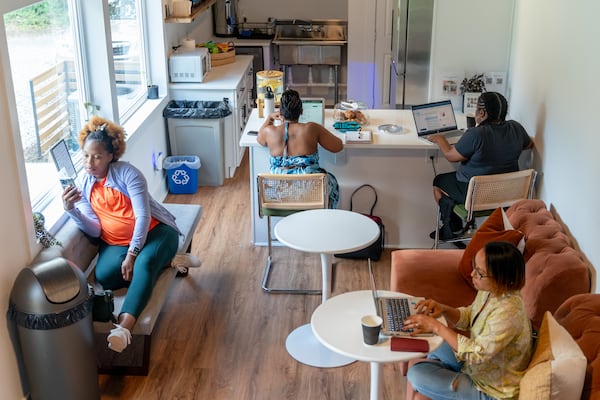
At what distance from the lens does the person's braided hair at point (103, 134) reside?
3.73m

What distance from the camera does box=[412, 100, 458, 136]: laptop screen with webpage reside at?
4613mm

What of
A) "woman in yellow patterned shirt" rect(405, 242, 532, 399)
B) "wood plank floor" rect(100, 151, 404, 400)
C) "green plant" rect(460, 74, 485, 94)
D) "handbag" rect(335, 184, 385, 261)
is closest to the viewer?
"woman in yellow patterned shirt" rect(405, 242, 532, 399)

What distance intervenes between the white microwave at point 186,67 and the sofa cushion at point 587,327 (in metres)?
4.07

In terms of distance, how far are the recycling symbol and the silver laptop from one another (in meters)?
3.30

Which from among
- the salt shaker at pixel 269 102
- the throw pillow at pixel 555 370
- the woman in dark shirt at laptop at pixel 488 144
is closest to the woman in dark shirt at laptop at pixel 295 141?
the salt shaker at pixel 269 102

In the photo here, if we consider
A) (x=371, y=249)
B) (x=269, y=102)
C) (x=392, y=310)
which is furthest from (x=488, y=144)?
(x=392, y=310)

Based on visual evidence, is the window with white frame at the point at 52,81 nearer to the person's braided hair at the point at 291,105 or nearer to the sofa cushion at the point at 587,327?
the person's braided hair at the point at 291,105

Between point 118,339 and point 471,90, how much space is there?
3.34m

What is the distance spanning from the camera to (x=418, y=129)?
4617 millimetres

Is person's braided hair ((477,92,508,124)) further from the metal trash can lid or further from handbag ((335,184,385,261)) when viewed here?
the metal trash can lid

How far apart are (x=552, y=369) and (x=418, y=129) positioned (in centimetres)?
244

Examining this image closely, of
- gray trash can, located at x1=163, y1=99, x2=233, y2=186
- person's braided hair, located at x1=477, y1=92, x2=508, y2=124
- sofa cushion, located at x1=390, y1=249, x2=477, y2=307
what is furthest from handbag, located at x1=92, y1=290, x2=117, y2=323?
Result: gray trash can, located at x1=163, y1=99, x2=233, y2=186

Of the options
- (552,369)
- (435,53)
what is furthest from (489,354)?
(435,53)

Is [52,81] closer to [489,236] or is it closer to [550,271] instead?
[489,236]
